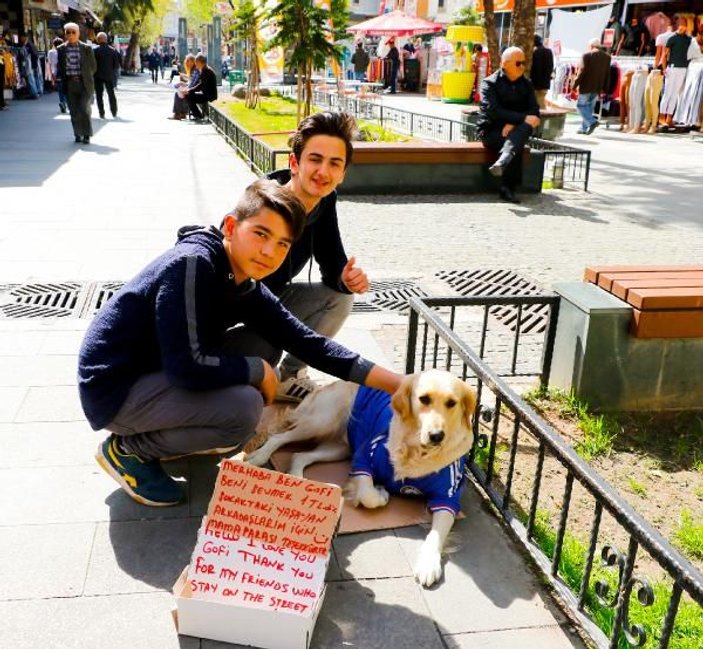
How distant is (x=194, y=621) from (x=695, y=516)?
2510mm

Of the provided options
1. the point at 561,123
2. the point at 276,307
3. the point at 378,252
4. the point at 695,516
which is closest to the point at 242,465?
the point at 276,307

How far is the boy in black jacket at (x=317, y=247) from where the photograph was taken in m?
3.88

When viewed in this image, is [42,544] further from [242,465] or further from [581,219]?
[581,219]

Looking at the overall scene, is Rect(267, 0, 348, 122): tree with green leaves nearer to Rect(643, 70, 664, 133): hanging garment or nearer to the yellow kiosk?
Rect(643, 70, 664, 133): hanging garment

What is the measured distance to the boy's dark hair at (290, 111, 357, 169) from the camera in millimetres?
3859

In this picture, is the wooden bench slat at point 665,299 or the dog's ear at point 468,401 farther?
the wooden bench slat at point 665,299

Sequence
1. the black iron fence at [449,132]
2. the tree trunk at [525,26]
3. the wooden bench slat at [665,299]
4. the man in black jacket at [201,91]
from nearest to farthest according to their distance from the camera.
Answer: the wooden bench slat at [665,299], the black iron fence at [449,132], the tree trunk at [525,26], the man in black jacket at [201,91]

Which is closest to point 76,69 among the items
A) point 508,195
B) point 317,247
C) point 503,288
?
point 508,195

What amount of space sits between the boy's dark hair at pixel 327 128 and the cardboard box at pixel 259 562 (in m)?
1.78

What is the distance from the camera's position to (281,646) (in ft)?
8.40

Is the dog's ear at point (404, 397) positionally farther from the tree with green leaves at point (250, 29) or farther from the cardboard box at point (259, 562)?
the tree with green leaves at point (250, 29)

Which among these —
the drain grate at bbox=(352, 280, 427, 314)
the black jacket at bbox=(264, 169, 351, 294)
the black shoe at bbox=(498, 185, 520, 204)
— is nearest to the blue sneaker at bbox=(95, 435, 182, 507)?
the black jacket at bbox=(264, 169, 351, 294)

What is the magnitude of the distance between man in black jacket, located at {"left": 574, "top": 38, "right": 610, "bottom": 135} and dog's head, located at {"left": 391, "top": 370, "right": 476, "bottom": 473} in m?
18.4

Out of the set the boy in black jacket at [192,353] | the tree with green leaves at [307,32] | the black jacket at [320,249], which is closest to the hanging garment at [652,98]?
the tree with green leaves at [307,32]
